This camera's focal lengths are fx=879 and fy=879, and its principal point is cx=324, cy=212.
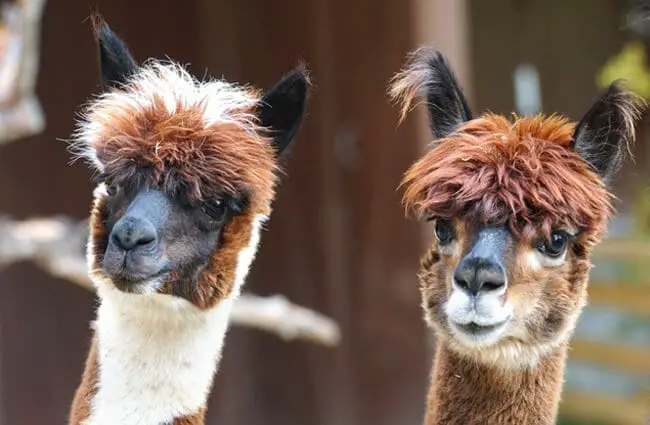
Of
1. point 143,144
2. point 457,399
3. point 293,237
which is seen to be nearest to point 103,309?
point 143,144

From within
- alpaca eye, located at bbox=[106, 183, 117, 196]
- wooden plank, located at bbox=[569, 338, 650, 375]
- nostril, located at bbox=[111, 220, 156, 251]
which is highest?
wooden plank, located at bbox=[569, 338, 650, 375]

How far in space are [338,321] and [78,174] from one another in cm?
183

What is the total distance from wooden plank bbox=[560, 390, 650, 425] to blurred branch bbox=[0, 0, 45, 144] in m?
3.57

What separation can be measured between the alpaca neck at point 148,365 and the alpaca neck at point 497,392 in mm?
561

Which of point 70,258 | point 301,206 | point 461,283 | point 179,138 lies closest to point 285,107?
point 179,138

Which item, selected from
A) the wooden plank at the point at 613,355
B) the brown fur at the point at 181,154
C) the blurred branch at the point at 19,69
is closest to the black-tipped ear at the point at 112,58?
the brown fur at the point at 181,154

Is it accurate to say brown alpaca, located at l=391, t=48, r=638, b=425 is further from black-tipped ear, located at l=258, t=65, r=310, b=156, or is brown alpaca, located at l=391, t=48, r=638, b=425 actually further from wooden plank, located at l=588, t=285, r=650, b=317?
wooden plank, located at l=588, t=285, r=650, b=317

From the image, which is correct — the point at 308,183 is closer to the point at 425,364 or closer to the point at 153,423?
the point at 425,364

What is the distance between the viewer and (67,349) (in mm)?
5543

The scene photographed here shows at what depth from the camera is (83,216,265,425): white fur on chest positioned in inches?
79.7

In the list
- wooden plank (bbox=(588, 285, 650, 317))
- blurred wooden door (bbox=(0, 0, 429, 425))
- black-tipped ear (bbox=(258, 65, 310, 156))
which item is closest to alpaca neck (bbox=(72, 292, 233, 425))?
black-tipped ear (bbox=(258, 65, 310, 156))

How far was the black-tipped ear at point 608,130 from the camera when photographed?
6.34 ft

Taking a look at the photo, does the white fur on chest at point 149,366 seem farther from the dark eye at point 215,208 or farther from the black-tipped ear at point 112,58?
the black-tipped ear at point 112,58

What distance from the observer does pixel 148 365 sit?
6.70 ft
